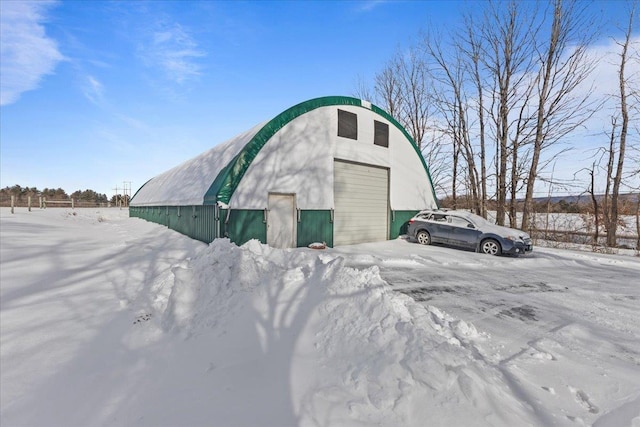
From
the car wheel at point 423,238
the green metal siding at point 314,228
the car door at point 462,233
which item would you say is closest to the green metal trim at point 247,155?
the green metal siding at point 314,228

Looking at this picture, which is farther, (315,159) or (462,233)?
(462,233)

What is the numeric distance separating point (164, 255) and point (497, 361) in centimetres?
786

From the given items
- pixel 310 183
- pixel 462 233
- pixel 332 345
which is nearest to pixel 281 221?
pixel 310 183

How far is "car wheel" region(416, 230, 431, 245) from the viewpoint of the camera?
45.6ft

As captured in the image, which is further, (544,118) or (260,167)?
(544,118)

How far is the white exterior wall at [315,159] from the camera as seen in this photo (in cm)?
1098

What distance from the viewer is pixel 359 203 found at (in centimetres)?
1404

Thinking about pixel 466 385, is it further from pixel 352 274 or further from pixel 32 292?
pixel 32 292

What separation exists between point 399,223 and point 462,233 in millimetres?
3510

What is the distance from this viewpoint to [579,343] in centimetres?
432

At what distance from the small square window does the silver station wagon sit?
4.11 meters

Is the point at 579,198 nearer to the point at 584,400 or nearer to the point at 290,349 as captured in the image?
the point at 584,400

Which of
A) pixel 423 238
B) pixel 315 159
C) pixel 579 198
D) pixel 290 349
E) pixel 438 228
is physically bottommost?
pixel 290 349

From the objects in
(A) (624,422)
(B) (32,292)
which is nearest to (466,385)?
(A) (624,422)
